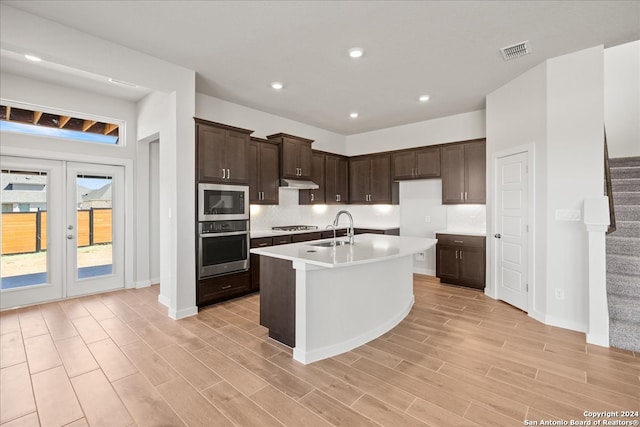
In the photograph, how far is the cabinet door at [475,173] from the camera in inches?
199

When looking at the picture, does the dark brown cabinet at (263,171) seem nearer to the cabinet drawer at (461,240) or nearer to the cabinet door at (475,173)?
the cabinet drawer at (461,240)

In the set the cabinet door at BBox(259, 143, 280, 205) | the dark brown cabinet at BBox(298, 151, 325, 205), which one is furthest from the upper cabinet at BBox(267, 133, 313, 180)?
the dark brown cabinet at BBox(298, 151, 325, 205)

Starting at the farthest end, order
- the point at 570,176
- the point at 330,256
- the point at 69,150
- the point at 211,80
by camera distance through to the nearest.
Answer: the point at 69,150, the point at 211,80, the point at 570,176, the point at 330,256

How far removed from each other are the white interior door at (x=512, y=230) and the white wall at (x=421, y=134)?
1381 millimetres

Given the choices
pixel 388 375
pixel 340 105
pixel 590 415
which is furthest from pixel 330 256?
pixel 340 105

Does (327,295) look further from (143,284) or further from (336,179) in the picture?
(336,179)

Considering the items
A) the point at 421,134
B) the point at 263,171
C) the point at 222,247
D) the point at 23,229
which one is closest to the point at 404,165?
the point at 421,134

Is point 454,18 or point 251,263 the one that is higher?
point 454,18

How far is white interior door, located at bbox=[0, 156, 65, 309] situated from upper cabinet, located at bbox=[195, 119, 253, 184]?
2342mm

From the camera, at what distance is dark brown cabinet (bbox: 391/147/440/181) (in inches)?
223

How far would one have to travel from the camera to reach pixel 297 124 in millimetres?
6297

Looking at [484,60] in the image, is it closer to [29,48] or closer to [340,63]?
[340,63]

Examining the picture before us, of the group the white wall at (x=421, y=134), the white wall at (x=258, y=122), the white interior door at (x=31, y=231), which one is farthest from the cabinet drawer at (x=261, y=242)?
the white wall at (x=421, y=134)

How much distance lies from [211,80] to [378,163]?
372 cm
